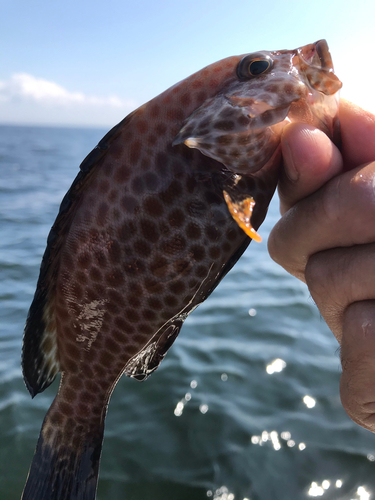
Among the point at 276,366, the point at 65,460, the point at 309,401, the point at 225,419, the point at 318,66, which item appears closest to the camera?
the point at 318,66

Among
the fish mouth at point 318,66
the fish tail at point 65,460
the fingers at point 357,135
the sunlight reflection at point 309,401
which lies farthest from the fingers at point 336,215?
the sunlight reflection at point 309,401

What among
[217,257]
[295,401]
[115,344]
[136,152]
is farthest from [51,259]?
[295,401]

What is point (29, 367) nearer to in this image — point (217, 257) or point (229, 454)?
point (217, 257)

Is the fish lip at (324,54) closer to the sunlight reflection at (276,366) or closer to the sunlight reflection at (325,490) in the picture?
the sunlight reflection at (325,490)

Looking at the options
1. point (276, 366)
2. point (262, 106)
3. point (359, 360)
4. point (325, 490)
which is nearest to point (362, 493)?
point (325, 490)

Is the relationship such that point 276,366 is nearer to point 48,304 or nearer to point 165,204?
point 48,304
